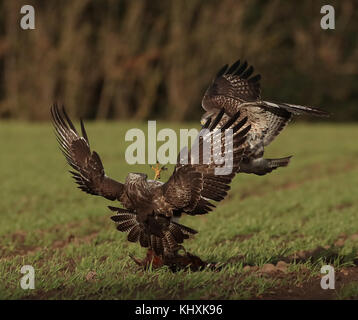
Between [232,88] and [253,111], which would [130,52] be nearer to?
[232,88]

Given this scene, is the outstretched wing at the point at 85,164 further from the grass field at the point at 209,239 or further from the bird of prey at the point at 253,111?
the bird of prey at the point at 253,111

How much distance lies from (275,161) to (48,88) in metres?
23.0

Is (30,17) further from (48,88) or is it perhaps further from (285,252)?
(285,252)

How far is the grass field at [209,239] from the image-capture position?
549cm

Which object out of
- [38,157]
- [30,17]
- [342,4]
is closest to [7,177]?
[38,157]

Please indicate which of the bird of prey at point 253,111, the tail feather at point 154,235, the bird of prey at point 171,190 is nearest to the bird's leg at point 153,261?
the bird of prey at point 171,190

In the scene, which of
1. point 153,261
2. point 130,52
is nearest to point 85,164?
point 153,261

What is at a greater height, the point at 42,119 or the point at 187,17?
the point at 187,17

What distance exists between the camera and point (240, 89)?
21.9ft

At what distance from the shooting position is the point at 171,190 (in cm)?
539

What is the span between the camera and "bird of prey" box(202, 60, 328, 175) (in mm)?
6035

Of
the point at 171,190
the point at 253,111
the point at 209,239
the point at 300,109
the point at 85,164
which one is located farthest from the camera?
the point at 209,239

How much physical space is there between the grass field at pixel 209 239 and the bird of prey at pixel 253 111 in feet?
3.01

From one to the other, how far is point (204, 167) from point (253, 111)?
949 mm
